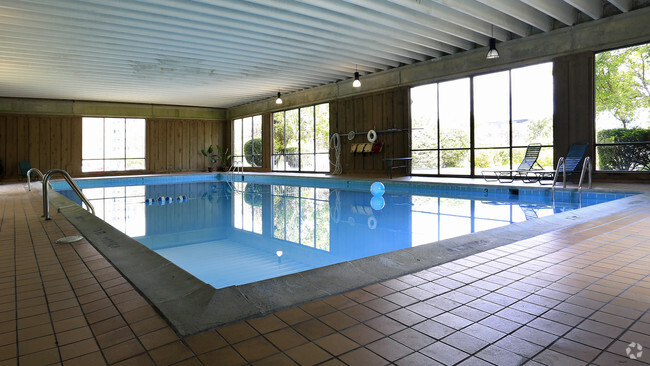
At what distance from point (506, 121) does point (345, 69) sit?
14.0 feet

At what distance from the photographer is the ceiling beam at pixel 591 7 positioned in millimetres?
6145

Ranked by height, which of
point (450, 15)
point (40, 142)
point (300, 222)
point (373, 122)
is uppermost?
point (450, 15)

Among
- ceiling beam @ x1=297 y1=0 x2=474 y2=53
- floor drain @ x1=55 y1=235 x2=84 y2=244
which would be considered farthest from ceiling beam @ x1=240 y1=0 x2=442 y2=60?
floor drain @ x1=55 y1=235 x2=84 y2=244

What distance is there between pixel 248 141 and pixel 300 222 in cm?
1159

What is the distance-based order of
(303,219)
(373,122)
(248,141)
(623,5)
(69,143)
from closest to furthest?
(303,219) → (623,5) → (373,122) → (69,143) → (248,141)

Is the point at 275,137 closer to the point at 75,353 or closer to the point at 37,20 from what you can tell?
the point at 37,20

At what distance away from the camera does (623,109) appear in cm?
687

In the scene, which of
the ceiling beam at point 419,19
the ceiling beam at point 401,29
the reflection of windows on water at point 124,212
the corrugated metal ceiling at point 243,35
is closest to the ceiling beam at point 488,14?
the corrugated metal ceiling at point 243,35

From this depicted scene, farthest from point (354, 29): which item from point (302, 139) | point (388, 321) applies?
point (302, 139)

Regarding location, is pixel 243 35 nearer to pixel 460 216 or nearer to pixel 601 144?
pixel 460 216

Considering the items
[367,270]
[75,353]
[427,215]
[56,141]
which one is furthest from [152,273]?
[56,141]

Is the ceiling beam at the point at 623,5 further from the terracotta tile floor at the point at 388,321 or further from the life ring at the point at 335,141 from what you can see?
the life ring at the point at 335,141

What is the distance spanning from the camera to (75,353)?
1.26 m

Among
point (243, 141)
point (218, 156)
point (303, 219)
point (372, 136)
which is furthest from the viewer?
point (218, 156)
